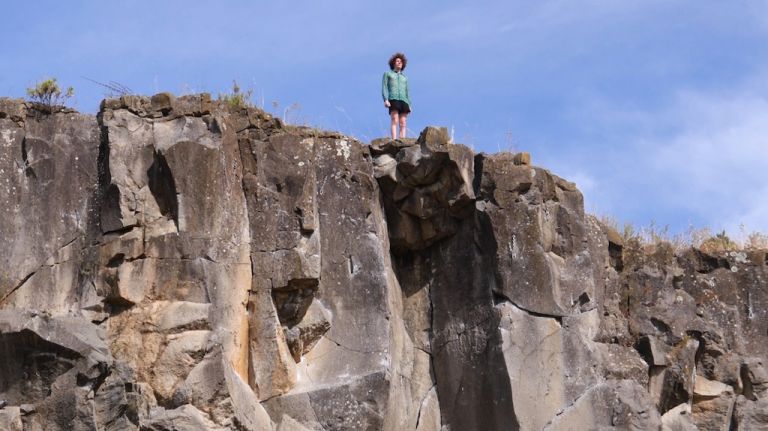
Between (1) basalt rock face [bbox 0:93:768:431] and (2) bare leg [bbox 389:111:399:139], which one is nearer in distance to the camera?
(1) basalt rock face [bbox 0:93:768:431]

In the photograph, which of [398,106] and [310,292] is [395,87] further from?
[310,292]

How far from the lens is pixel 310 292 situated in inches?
879

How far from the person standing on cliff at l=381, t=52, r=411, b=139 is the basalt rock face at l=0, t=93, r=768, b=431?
0.73 meters

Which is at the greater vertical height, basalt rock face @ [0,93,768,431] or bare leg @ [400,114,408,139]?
bare leg @ [400,114,408,139]

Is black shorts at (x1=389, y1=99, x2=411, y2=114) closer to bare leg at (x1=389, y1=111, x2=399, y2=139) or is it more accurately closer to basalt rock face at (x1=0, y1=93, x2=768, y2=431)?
bare leg at (x1=389, y1=111, x2=399, y2=139)

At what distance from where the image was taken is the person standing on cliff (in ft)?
79.2

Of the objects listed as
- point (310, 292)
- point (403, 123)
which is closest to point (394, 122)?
point (403, 123)

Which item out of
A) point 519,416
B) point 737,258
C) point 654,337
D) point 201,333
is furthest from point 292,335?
point 737,258

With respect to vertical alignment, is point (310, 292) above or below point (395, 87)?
below

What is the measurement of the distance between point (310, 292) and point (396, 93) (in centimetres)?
328

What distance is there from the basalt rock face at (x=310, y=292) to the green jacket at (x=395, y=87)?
2.72ft

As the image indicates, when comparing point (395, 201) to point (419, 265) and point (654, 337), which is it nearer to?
point (419, 265)

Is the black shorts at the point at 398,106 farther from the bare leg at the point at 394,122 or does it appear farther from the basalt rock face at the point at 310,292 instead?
the basalt rock face at the point at 310,292

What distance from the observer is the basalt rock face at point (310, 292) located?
68.4 ft
